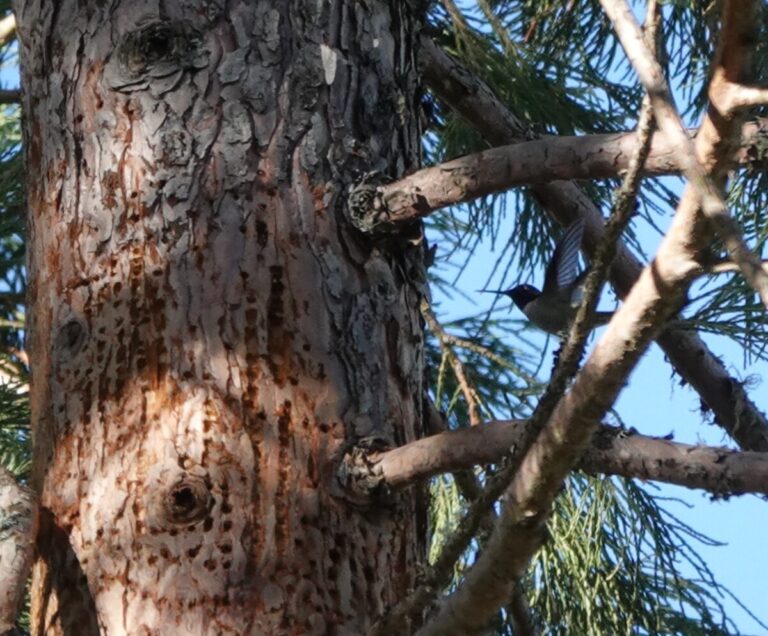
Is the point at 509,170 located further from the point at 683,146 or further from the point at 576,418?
the point at 683,146

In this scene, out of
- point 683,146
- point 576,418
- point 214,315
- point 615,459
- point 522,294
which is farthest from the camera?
point 522,294

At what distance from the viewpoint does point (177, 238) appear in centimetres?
165

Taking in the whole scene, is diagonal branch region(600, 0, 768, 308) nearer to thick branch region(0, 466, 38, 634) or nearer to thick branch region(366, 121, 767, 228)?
thick branch region(366, 121, 767, 228)

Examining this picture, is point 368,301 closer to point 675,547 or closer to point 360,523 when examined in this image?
point 360,523

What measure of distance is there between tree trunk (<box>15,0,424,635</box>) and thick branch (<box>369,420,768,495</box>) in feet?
0.36

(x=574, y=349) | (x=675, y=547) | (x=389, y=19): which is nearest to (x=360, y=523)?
(x=574, y=349)

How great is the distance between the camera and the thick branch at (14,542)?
1.43 metres

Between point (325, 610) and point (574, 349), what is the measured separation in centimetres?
63

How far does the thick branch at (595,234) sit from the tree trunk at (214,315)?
274 mm

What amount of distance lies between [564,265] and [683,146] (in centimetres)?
157

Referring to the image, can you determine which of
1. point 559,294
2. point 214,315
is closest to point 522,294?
point 559,294

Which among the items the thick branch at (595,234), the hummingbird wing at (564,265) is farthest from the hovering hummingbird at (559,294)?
the thick branch at (595,234)

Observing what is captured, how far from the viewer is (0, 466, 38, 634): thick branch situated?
56.3 inches

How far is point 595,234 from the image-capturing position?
209 centimetres
